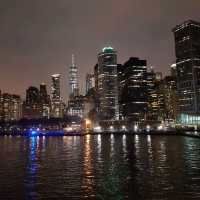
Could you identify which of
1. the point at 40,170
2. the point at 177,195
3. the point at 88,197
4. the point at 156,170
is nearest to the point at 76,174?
the point at 40,170

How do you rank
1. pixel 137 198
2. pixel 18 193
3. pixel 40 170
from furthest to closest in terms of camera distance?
1. pixel 40 170
2. pixel 18 193
3. pixel 137 198

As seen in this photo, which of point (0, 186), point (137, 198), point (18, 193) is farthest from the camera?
point (0, 186)

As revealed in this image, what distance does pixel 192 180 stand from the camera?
122ft

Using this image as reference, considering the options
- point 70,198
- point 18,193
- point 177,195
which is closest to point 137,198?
point 177,195

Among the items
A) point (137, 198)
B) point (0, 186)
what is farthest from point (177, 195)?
point (0, 186)

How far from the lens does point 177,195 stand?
29.9m

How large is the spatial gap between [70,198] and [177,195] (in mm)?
8846

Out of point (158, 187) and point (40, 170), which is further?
point (40, 170)

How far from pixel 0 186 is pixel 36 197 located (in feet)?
21.8

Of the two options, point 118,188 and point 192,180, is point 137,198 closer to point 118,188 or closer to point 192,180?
point 118,188

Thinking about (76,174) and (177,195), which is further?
(76,174)

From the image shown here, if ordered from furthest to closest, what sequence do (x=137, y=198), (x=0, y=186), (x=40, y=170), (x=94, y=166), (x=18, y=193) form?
(x=94, y=166), (x=40, y=170), (x=0, y=186), (x=18, y=193), (x=137, y=198)

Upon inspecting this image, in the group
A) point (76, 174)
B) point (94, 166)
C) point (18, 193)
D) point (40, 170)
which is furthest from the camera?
point (94, 166)

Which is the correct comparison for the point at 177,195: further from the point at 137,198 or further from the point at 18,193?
the point at 18,193
